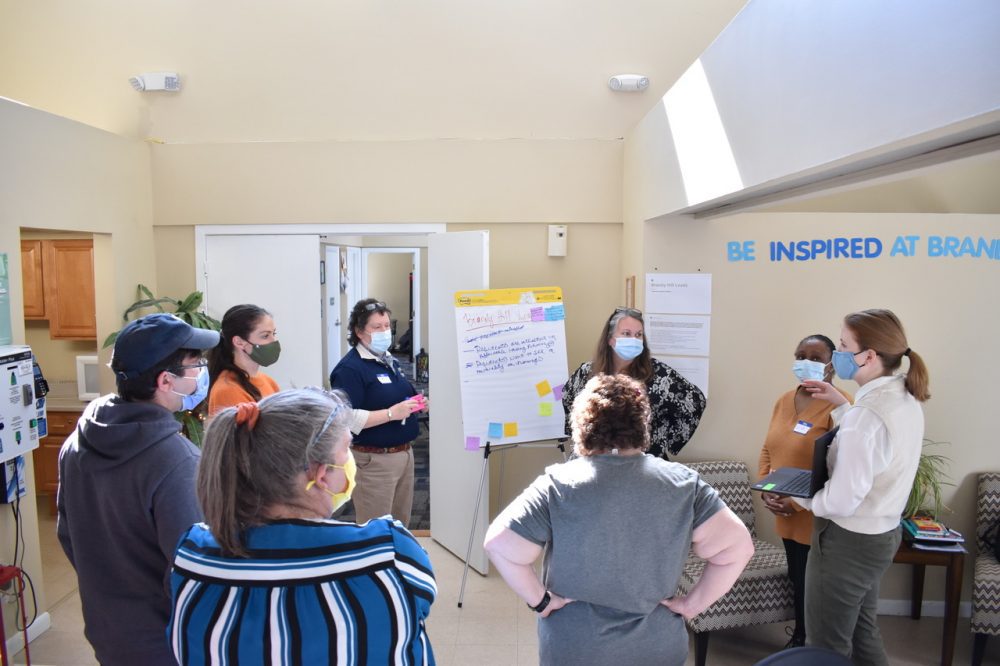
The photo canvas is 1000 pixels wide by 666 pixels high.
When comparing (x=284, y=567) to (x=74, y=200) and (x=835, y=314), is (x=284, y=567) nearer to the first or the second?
(x=835, y=314)

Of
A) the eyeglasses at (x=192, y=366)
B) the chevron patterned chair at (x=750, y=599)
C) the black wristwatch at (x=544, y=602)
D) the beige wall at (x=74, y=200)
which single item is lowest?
the chevron patterned chair at (x=750, y=599)

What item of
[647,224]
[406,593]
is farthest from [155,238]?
[406,593]

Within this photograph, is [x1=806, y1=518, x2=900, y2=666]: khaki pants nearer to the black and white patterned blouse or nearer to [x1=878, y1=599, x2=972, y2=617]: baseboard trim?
the black and white patterned blouse

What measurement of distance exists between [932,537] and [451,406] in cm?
248

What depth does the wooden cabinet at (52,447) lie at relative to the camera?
4676mm

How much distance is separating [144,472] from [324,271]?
421 cm

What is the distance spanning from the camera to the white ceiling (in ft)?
14.3

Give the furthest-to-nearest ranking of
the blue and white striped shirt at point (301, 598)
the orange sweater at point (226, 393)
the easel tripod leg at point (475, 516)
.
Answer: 1. the easel tripod leg at point (475, 516)
2. the orange sweater at point (226, 393)
3. the blue and white striped shirt at point (301, 598)

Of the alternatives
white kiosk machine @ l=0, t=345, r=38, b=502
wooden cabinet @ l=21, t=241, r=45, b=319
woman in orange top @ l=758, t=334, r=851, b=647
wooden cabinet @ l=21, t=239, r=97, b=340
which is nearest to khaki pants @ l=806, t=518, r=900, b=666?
woman in orange top @ l=758, t=334, r=851, b=647

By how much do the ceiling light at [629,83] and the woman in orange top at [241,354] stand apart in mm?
2774

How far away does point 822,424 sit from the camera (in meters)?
2.86

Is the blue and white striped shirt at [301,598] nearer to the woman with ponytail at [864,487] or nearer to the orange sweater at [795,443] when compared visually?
the woman with ponytail at [864,487]

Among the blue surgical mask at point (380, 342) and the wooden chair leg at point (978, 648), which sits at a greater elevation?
the blue surgical mask at point (380, 342)

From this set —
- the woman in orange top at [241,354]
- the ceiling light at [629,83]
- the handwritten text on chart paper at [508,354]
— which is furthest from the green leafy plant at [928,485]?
the woman in orange top at [241,354]
